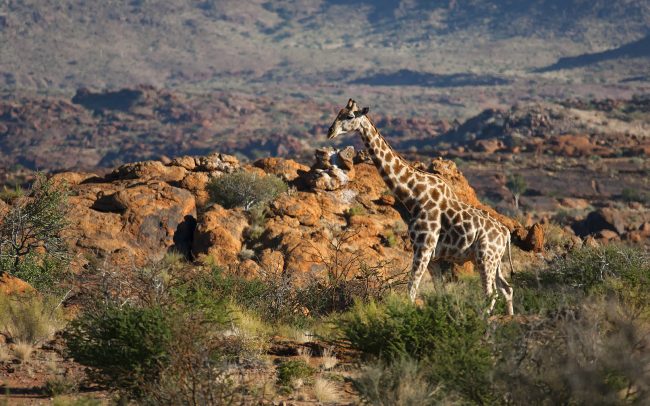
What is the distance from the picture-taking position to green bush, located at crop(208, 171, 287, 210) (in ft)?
66.3

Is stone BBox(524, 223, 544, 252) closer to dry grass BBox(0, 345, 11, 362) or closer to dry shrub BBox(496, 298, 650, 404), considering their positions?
dry shrub BBox(496, 298, 650, 404)

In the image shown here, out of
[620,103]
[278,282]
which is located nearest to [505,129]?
[620,103]

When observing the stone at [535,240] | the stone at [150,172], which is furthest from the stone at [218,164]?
the stone at [535,240]

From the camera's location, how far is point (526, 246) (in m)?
19.9

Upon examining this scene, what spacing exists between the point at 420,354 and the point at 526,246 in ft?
37.1

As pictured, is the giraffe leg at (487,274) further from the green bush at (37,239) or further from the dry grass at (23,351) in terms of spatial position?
the green bush at (37,239)

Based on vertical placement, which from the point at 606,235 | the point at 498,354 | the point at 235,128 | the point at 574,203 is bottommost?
the point at 235,128

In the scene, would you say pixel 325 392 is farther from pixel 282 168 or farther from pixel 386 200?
pixel 282 168

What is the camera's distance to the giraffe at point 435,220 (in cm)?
1277

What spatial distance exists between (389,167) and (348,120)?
37.8 inches

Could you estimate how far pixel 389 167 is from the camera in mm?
13141

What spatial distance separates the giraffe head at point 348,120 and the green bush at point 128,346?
14.7 ft

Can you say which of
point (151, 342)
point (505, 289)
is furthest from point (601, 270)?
point (151, 342)

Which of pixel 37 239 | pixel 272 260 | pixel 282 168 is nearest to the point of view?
pixel 37 239
